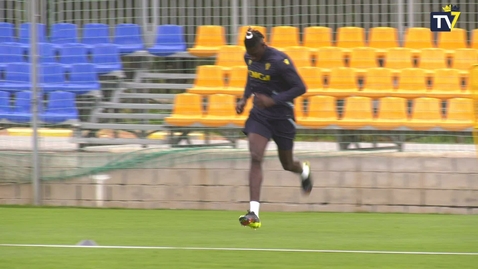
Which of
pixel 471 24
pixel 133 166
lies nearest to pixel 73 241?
pixel 133 166

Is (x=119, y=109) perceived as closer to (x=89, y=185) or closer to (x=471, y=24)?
(x=89, y=185)

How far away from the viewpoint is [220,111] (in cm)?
1262

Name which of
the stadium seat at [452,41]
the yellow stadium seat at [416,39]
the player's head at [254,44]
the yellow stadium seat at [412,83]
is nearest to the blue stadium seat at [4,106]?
the player's head at [254,44]

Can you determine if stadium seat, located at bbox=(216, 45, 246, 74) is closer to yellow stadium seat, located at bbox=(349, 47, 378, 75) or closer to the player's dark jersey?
yellow stadium seat, located at bbox=(349, 47, 378, 75)

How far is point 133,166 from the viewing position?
39.0ft

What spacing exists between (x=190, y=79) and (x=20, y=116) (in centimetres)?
244

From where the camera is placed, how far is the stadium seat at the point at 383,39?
1345cm


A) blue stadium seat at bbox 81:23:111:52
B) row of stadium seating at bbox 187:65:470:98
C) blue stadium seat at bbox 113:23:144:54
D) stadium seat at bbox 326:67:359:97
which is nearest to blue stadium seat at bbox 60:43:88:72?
blue stadium seat at bbox 81:23:111:52

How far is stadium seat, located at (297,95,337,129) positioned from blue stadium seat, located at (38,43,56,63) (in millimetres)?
3532

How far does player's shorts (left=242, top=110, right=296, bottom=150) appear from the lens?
897cm

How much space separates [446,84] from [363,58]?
1310 millimetres

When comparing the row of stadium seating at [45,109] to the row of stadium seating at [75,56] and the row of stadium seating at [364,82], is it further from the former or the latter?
the row of stadium seating at [364,82]

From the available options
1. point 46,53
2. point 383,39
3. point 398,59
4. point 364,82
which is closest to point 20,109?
point 46,53

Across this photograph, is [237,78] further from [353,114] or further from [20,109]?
[20,109]
